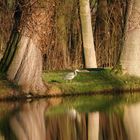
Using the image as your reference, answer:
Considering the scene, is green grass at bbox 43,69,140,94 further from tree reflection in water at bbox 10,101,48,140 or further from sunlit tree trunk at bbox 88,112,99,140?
sunlit tree trunk at bbox 88,112,99,140

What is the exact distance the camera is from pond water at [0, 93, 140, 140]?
1558cm

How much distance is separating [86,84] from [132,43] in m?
3.01

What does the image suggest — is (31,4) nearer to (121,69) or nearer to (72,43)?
(121,69)

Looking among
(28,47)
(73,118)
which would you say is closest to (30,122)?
(73,118)

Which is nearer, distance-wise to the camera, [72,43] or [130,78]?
[130,78]

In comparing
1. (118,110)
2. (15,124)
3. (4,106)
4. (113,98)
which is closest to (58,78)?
(113,98)

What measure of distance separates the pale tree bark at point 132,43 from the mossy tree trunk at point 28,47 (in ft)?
14.3

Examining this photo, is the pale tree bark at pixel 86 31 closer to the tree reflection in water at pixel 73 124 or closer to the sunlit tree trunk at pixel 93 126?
the tree reflection in water at pixel 73 124

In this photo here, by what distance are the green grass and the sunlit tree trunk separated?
6.48 meters

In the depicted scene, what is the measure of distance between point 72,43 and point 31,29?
37.0ft

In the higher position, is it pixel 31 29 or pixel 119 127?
pixel 31 29

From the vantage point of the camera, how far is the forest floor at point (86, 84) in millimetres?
25094

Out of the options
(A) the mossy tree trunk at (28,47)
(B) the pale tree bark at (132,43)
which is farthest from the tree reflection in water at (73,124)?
(B) the pale tree bark at (132,43)

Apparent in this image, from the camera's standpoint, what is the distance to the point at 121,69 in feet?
93.0
